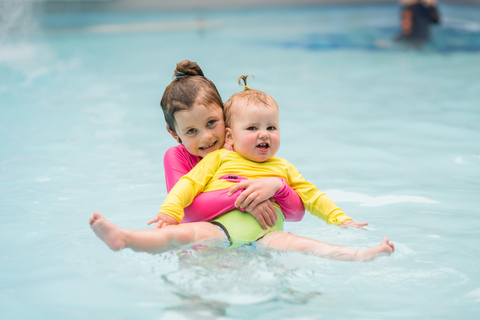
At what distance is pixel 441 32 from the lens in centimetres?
1166

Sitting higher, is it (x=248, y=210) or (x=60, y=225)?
(x=248, y=210)

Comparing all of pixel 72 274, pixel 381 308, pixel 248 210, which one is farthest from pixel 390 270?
pixel 72 274

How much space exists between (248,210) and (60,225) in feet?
4.01

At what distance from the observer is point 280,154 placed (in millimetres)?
4758

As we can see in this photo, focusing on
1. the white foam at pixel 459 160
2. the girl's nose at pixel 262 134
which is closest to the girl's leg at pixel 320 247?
the girl's nose at pixel 262 134

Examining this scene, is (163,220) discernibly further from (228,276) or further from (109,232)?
(228,276)

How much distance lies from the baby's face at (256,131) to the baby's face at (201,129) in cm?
9

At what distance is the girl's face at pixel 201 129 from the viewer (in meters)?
2.93

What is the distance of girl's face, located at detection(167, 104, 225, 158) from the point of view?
9.62 ft

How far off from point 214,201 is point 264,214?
0.25 meters

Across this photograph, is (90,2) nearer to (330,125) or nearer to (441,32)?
(441,32)

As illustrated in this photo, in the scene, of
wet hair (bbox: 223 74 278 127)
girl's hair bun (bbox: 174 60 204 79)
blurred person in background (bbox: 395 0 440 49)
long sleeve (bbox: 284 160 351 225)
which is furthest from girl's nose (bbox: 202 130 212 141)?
blurred person in background (bbox: 395 0 440 49)

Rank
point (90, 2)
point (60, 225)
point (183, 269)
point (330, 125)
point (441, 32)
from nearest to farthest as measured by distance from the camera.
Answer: point (183, 269)
point (60, 225)
point (330, 125)
point (441, 32)
point (90, 2)

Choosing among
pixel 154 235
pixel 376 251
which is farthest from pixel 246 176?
pixel 376 251
